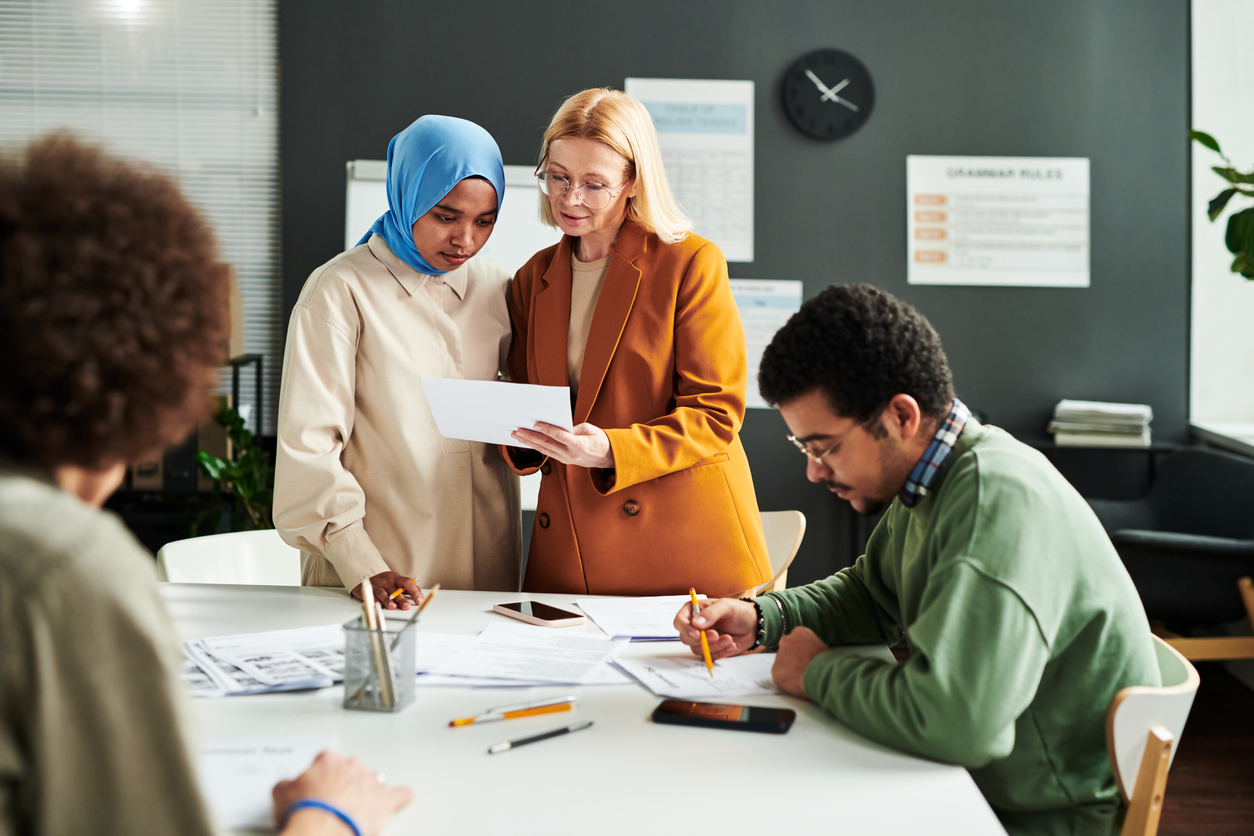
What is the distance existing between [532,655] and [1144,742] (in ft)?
2.67

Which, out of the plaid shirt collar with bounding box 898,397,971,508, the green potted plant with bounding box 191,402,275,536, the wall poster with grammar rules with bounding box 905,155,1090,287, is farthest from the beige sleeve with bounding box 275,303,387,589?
the wall poster with grammar rules with bounding box 905,155,1090,287

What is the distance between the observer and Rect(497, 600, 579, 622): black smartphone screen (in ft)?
5.15

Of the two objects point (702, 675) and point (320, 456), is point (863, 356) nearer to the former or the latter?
point (702, 675)

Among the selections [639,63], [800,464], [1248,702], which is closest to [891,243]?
[800,464]

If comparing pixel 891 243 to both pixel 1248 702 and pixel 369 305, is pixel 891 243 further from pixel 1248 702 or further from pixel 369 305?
pixel 369 305

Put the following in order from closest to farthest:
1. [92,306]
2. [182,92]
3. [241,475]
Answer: [92,306] < [241,475] < [182,92]

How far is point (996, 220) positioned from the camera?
3871mm

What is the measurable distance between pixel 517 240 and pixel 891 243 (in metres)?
1.58

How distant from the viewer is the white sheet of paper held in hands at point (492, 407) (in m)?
1.50

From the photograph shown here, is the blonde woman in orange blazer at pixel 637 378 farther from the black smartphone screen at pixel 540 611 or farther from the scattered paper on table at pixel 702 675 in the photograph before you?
the scattered paper on table at pixel 702 675

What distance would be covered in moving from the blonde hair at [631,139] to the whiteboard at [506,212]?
1.77 meters

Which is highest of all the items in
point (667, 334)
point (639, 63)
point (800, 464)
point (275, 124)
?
point (639, 63)

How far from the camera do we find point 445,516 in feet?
5.83

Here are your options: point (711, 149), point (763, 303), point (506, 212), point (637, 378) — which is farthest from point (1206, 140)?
point (506, 212)
